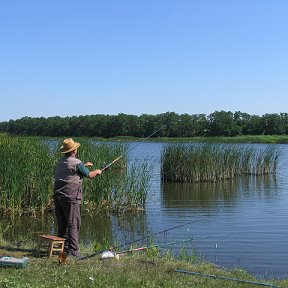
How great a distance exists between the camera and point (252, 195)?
784 inches

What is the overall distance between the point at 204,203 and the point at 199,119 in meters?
61.6

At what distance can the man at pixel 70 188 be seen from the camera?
7.28 meters

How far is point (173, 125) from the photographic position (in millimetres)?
59375

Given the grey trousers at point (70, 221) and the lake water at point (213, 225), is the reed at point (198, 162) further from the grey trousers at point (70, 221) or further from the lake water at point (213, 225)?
the grey trousers at point (70, 221)

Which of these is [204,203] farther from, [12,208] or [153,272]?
[153,272]

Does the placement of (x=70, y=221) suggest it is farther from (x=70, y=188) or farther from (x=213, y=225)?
(x=213, y=225)

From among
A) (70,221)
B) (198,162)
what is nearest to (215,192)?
(198,162)

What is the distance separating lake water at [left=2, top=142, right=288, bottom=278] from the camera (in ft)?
32.9

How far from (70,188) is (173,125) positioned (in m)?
52.4

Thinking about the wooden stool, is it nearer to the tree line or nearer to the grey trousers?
the grey trousers

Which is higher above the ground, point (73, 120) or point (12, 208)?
point (73, 120)

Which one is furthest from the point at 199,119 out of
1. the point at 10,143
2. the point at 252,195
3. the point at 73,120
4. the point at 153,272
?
the point at 153,272

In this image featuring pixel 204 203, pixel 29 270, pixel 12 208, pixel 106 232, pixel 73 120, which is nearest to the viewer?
pixel 29 270

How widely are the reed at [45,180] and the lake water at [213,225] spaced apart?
593 mm
